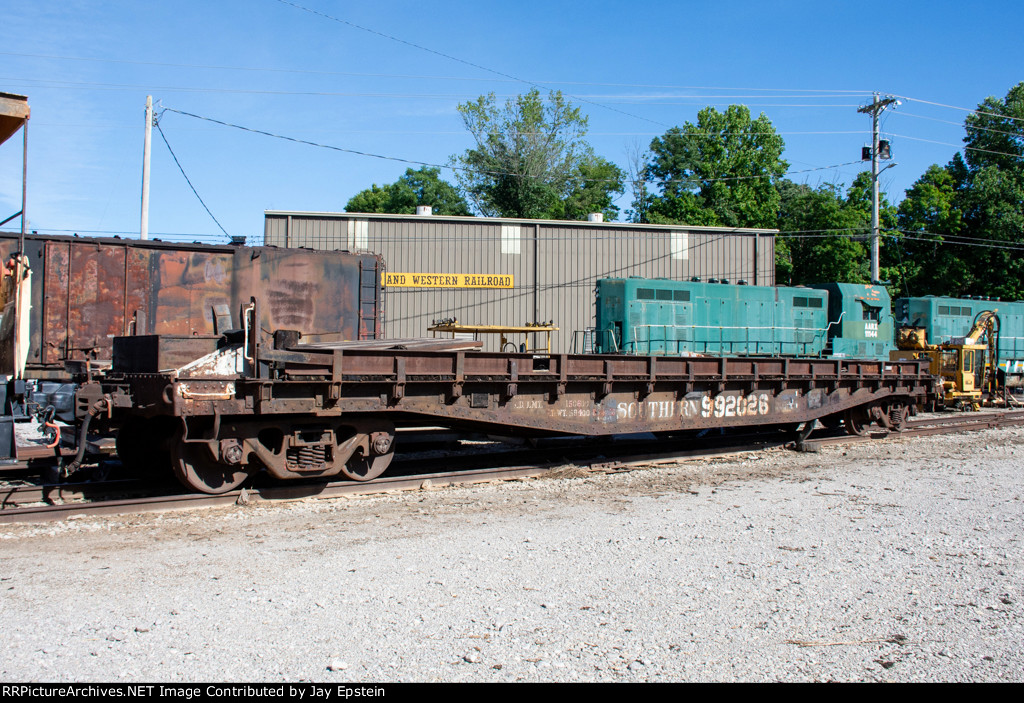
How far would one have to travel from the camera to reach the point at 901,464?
36.2 feet

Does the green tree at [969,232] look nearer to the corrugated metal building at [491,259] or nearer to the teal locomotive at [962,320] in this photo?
the teal locomotive at [962,320]

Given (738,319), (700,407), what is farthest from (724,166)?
(700,407)

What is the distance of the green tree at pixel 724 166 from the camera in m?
46.6

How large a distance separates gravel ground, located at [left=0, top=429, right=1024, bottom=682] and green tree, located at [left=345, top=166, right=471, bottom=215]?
138 ft

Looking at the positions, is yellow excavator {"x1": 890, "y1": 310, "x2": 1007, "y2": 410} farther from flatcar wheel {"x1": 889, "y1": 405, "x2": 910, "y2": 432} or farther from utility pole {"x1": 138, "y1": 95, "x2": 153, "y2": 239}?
utility pole {"x1": 138, "y1": 95, "x2": 153, "y2": 239}

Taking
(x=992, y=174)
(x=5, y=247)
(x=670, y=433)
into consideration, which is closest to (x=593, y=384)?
(x=670, y=433)

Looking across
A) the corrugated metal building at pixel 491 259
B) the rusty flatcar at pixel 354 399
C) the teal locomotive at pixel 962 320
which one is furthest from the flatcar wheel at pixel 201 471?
the teal locomotive at pixel 962 320

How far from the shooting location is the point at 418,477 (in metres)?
8.94

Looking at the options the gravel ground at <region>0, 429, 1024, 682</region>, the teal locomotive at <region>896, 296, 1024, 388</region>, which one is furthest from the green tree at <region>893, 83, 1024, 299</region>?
the gravel ground at <region>0, 429, 1024, 682</region>

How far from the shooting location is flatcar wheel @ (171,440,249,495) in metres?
7.45

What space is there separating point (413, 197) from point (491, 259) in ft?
107

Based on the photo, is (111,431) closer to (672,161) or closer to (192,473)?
(192,473)

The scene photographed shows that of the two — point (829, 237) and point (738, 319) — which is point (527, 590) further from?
point (829, 237)
